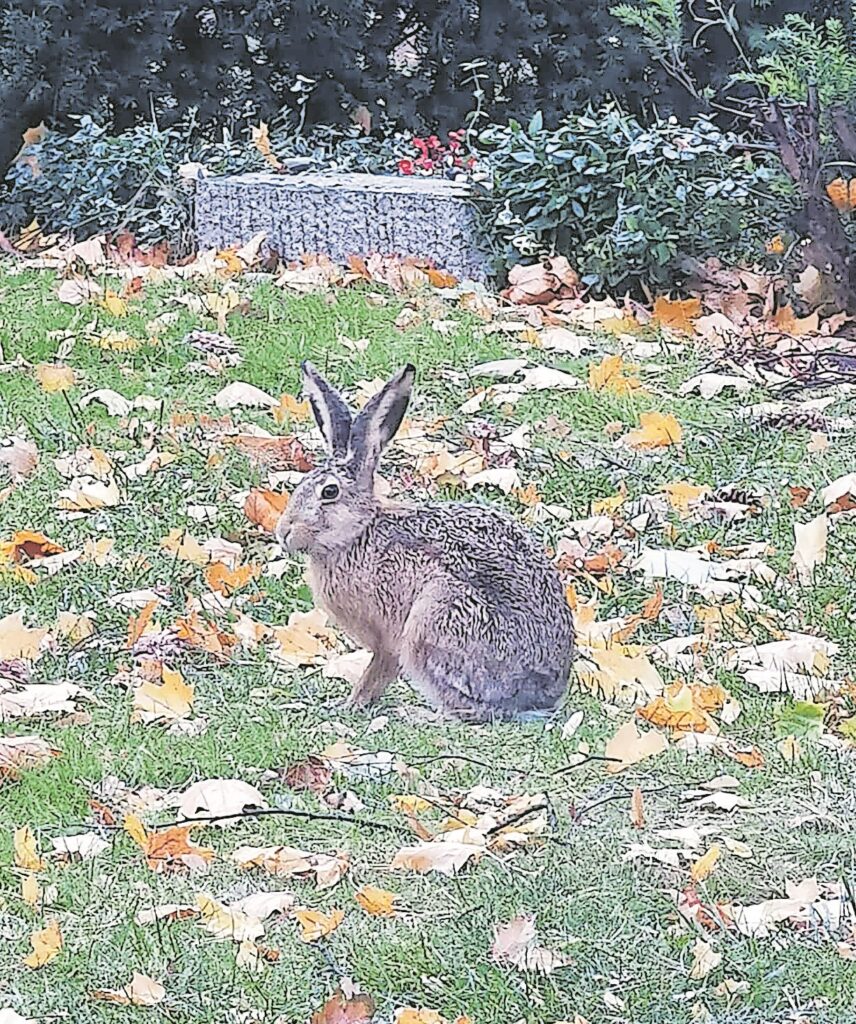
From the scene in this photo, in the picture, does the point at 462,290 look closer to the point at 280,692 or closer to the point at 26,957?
the point at 280,692

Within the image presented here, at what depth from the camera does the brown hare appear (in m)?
3.82

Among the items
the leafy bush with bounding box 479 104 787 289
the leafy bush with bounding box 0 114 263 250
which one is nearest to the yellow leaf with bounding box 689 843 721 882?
the leafy bush with bounding box 479 104 787 289

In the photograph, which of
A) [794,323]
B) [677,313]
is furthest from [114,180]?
[794,323]

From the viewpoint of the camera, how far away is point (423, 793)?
3615 mm

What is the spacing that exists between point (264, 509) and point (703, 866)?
227cm

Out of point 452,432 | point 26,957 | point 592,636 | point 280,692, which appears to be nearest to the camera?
point 26,957

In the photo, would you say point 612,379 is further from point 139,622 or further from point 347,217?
point 139,622

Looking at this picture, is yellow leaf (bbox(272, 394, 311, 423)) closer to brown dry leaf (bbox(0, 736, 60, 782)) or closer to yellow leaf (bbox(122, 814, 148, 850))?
brown dry leaf (bbox(0, 736, 60, 782))

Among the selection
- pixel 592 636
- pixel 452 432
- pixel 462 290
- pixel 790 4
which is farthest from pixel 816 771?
pixel 790 4

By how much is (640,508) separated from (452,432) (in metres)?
0.90

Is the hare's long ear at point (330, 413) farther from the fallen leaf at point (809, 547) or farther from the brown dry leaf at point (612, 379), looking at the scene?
the brown dry leaf at point (612, 379)

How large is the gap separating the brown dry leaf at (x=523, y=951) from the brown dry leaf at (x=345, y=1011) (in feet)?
0.77

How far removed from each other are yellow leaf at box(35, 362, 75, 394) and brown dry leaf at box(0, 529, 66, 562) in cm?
144

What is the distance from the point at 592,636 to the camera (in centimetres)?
445
